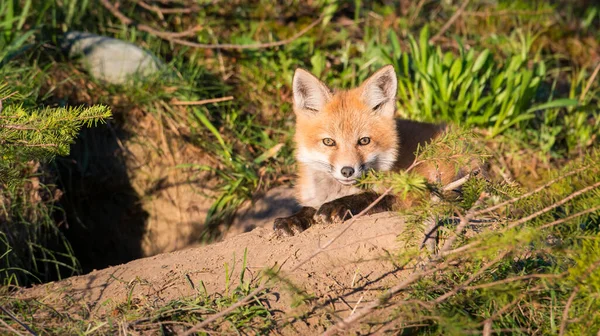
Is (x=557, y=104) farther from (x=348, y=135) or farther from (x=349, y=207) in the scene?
(x=349, y=207)

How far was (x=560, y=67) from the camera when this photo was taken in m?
6.15

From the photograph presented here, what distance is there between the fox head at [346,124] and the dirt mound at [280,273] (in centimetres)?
61

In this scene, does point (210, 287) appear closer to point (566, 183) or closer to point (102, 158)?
point (566, 183)

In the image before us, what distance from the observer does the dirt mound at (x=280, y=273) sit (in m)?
2.69

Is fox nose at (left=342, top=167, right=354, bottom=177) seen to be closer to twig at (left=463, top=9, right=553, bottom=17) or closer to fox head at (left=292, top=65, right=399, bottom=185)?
fox head at (left=292, top=65, right=399, bottom=185)

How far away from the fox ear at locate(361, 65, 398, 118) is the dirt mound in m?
0.97

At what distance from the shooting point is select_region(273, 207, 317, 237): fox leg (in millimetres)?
3262

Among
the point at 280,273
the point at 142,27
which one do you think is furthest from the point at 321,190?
the point at 142,27

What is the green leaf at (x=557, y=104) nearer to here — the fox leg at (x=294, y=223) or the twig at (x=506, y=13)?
the twig at (x=506, y=13)

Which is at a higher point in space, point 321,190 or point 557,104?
point 557,104

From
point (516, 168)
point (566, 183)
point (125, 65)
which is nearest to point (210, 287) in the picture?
point (566, 183)

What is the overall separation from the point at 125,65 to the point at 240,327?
322cm

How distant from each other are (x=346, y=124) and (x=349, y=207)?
0.61 m

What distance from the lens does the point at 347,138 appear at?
3629 millimetres
